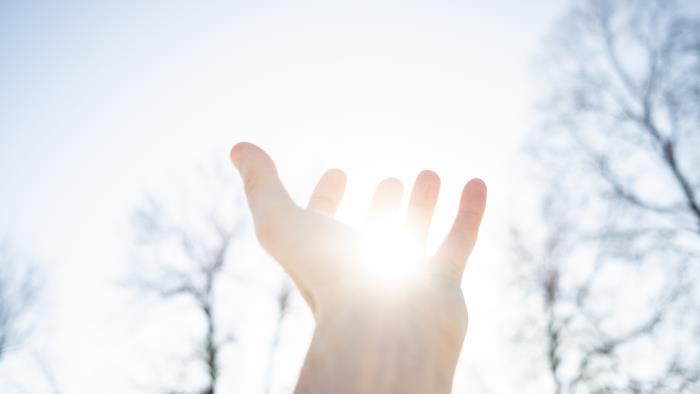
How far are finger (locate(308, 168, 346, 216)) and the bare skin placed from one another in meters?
0.34

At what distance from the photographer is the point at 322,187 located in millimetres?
2143

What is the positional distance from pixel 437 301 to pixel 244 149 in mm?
1010

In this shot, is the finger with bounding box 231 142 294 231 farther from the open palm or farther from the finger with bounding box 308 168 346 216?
the finger with bounding box 308 168 346 216

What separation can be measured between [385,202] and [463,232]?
488 mm

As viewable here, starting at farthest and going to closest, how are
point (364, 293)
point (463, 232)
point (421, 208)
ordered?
point (421, 208) < point (463, 232) < point (364, 293)

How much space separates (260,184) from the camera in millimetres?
1811

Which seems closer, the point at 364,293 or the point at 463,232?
the point at 364,293

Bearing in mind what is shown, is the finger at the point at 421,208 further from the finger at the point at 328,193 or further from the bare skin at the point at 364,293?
the finger at the point at 328,193

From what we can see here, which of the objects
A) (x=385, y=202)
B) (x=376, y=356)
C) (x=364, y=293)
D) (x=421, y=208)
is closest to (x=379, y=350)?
(x=376, y=356)

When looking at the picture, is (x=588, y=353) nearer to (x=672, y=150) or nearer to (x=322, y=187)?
(x=672, y=150)

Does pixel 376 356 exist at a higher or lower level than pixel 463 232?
lower

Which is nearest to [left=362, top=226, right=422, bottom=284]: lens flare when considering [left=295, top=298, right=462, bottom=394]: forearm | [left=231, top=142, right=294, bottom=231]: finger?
[left=295, top=298, right=462, bottom=394]: forearm

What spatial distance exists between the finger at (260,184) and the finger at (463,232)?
63 cm

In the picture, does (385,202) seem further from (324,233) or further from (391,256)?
(324,233)
